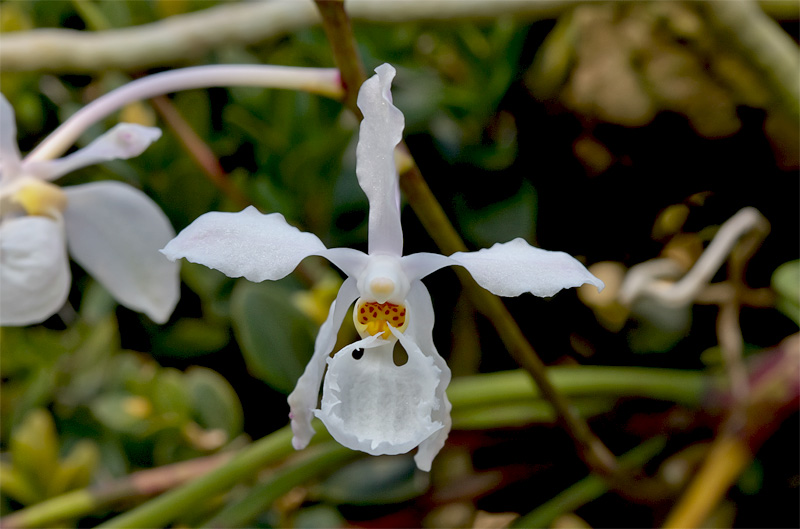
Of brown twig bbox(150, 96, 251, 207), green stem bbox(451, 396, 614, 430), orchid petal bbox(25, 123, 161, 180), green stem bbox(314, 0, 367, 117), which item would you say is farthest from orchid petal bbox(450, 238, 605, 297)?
brown twig bbox(150, 96, 251, 207)

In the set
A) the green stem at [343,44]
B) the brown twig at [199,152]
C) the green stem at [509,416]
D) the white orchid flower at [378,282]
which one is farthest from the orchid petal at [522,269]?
the brown twig at [199,152]

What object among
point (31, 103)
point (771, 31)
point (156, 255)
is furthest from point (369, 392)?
point (31, 103)

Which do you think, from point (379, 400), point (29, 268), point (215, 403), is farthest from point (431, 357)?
point (215, 403)

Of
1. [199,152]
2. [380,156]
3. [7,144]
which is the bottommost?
[380,156]

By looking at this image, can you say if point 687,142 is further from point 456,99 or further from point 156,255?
point 156,255

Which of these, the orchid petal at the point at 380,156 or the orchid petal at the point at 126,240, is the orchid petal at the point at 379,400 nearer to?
the orchid petal at the point at 380,156

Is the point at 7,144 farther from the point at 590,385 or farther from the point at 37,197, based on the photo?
the point at 590,385
